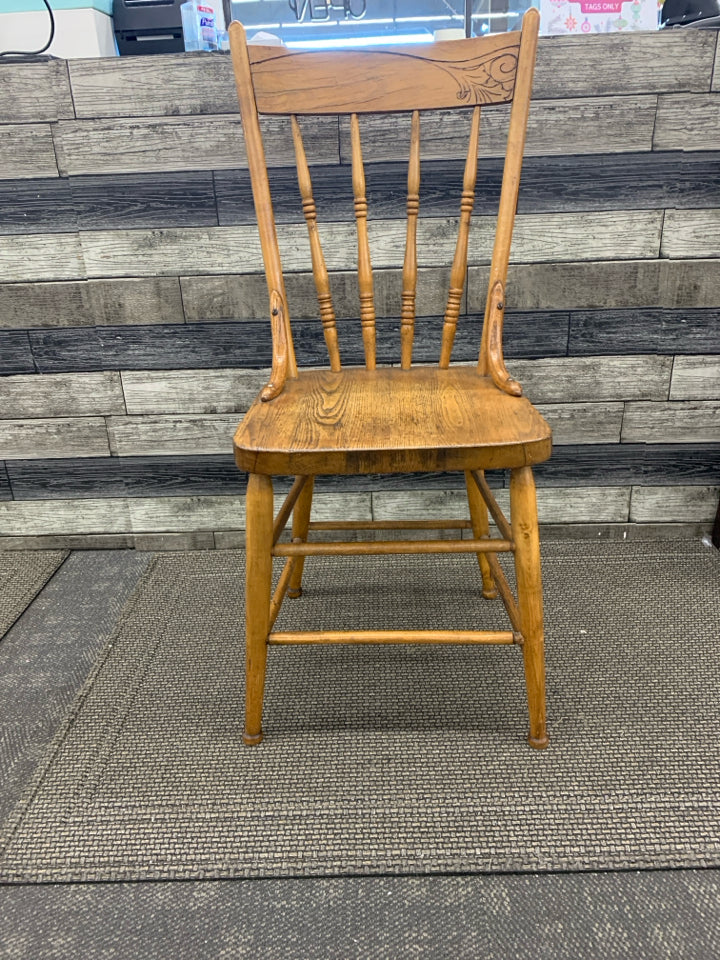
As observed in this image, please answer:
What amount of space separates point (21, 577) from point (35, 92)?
38.5 inches

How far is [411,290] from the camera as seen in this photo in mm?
1061

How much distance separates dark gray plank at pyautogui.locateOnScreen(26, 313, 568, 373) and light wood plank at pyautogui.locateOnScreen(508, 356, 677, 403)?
3cm

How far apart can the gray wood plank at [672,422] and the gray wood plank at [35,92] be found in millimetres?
1267

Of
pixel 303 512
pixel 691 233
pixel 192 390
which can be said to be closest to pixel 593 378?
pixel 691 233

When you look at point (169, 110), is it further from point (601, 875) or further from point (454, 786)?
point (601, 875)

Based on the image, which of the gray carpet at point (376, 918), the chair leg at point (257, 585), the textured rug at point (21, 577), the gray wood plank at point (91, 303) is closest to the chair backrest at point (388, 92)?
the chair leg at point (257, 585)

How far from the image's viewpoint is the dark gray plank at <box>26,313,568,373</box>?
1.29 m

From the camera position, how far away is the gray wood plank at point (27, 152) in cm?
120

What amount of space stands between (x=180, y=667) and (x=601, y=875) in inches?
28.0

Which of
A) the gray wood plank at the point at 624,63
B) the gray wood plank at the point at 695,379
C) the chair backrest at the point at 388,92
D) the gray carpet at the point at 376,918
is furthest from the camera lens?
the gray wood plank at the point at 695,379

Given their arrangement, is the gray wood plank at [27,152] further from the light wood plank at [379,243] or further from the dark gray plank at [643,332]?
the dark gray plank at [643,332]

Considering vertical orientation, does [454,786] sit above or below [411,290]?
below

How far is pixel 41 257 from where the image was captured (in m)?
1.28

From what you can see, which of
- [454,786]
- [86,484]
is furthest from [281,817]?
[86,484]
